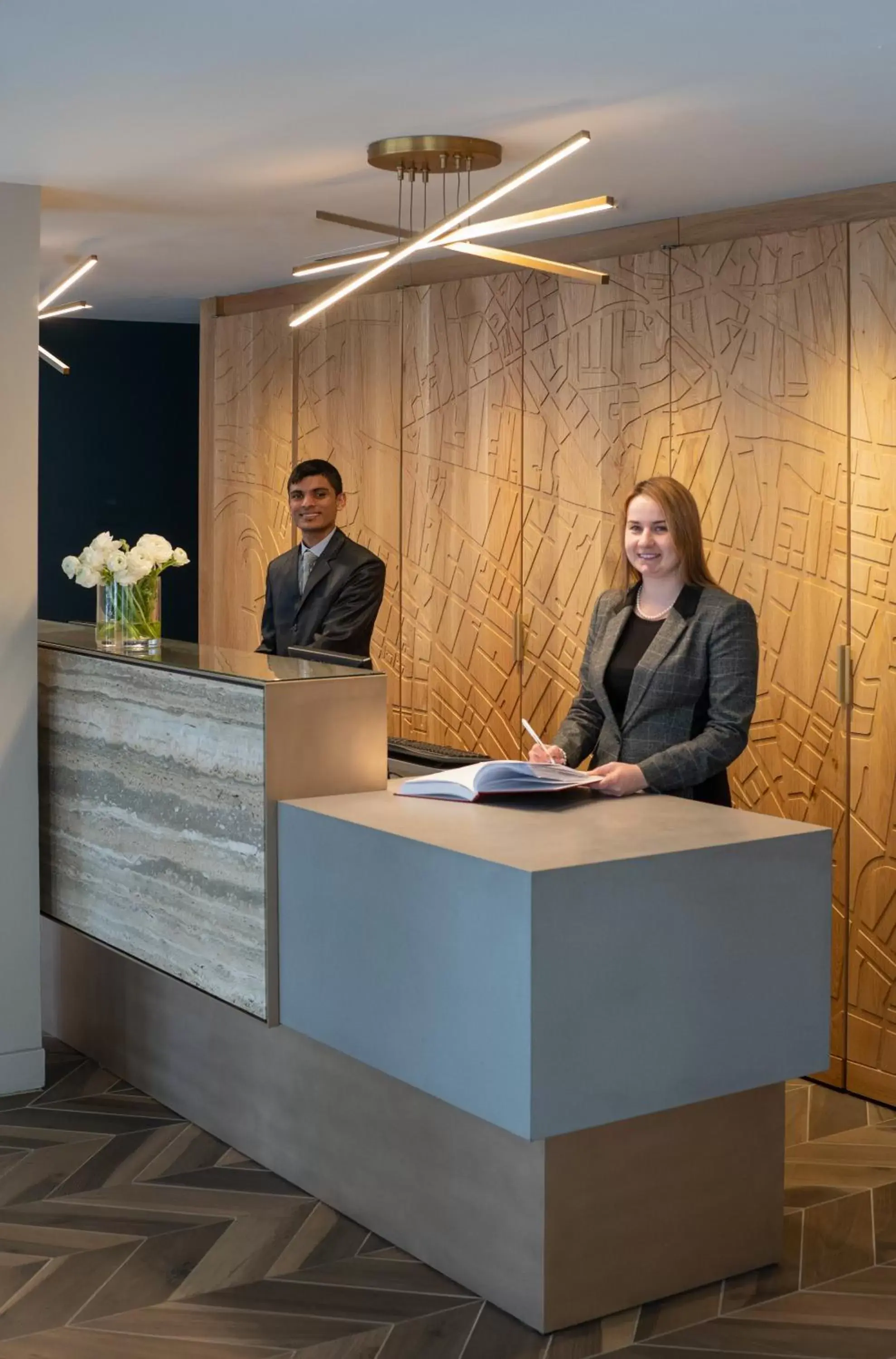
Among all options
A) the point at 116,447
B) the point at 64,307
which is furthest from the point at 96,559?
the point at 116,447

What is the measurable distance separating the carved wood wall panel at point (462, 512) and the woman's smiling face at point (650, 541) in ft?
5.66

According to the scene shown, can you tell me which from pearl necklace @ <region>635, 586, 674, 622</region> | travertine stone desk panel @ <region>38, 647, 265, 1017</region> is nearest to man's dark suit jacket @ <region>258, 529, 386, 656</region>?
travertine stone desk panel @ <region>38, 647, 265, 1017</region>

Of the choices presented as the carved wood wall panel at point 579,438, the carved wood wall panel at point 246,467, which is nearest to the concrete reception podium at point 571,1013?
the carved wood wall panel at point 579,438

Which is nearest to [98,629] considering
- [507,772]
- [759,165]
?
[507,772]

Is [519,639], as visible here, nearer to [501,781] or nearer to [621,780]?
[621,780]

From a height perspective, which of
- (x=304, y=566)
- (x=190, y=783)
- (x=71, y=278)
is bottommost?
(x=190, y=783)

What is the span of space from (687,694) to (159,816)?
1.41m

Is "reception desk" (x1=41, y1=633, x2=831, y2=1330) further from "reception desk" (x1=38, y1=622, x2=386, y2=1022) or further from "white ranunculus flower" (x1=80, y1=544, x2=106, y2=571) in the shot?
"white ranunculus flower" (x1=80, y1=544, x2=106, y2=571)

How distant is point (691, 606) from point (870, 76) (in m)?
1.32

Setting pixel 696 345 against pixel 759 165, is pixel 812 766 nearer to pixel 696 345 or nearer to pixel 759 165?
pixel 696 345

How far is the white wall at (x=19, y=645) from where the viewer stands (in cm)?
447

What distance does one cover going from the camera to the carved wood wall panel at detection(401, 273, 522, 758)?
5805 mm

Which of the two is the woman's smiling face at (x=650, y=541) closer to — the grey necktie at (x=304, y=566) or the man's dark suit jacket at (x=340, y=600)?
the man's dark suit jacket at (x=340, y=600)

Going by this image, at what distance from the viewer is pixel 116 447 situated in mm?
8398
